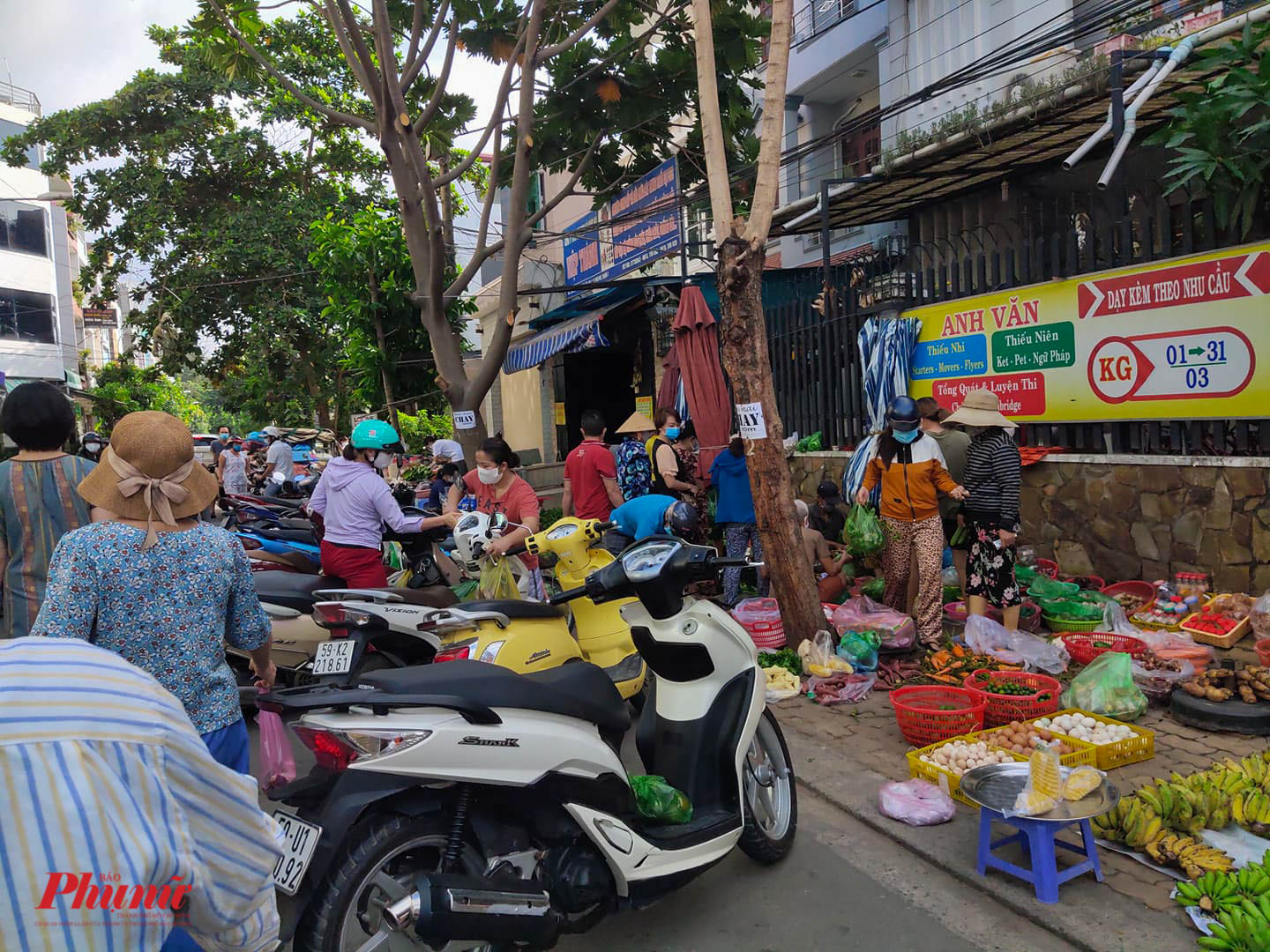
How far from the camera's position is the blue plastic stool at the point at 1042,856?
3244 millimetres

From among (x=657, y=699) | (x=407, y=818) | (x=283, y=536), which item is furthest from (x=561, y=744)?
(x=283, y=536)

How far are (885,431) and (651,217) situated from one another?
4.95 m

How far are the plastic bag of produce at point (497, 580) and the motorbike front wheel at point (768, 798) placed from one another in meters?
2.06

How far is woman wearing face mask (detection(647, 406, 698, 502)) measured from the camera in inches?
324

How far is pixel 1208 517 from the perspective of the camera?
21.3 ft

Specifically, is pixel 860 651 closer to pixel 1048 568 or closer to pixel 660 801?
pixel 1048 568

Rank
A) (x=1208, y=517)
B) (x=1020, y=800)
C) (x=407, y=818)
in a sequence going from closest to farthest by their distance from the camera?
(x=407, y=818) < (x=1020, y=800) < (x=1208, y=517)

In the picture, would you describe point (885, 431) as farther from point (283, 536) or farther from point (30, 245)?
point (30, 245)

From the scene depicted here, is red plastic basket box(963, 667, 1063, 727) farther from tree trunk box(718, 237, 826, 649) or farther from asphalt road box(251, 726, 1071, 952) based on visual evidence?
tree trunk box(718, 237, 826, 649)

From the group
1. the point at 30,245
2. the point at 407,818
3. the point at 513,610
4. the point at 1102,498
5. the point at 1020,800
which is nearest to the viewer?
the point at 407,818

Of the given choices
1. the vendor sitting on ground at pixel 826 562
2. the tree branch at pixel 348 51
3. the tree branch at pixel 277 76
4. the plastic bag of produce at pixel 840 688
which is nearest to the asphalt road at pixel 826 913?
the plastic bag of produce at pixel 840 688

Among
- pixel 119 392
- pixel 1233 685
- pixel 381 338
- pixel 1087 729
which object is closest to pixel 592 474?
pixel 1087 729

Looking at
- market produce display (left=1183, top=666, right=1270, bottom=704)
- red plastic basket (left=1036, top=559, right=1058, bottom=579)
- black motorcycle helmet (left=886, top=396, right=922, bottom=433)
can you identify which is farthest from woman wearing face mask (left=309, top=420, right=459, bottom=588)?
red plastic basket (left=1036, top=559, right=1058, bottom=579)

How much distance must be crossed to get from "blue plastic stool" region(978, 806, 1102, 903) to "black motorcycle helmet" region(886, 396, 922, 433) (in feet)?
10.9
